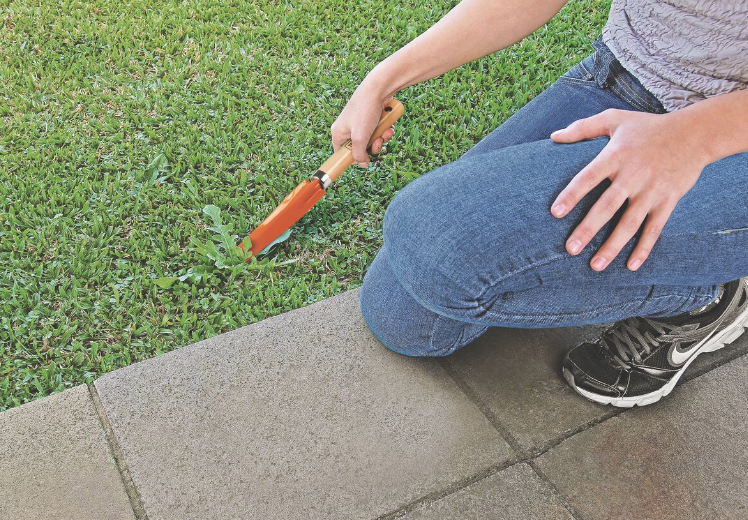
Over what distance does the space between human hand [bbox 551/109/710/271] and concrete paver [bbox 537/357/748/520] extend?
1.74 feet

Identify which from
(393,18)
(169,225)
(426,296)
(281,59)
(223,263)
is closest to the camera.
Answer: (426,296)

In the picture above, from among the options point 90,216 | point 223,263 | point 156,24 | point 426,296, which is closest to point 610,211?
point 426,296

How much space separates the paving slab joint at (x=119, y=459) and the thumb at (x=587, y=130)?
1184 mm

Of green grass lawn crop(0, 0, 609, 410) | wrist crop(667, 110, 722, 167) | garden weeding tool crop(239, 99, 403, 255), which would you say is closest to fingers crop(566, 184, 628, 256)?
wrist crop(667, 110, 722, 167)

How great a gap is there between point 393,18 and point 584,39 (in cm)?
91

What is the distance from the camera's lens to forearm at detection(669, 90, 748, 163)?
4.33 ft

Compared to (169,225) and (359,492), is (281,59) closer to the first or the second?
(169,225)

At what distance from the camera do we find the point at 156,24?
3209 millimetres

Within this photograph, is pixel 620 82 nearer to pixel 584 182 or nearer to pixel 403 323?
pixel 584 182

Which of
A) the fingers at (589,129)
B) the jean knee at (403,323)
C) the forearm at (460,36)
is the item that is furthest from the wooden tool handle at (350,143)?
the fingers at (589,129)

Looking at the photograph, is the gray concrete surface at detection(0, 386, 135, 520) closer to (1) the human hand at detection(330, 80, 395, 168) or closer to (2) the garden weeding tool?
(2) the garden weeding tool

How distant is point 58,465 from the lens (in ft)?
5.14

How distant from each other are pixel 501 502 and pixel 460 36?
3.63 feet

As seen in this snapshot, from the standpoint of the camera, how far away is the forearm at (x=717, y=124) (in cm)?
132
